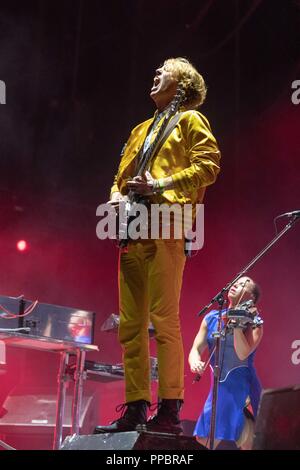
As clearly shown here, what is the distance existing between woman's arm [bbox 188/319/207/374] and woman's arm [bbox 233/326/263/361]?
29cm

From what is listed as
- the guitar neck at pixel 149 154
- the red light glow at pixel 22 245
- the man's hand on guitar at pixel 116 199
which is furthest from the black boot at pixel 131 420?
the red light glow at pixel 22 245

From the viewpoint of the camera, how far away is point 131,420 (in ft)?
9.54

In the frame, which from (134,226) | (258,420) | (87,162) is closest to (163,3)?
(87,162)

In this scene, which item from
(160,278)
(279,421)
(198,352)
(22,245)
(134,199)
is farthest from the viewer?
(22,245)

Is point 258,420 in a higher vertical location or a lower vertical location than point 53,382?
higher

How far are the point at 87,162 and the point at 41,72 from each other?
4.30 feet

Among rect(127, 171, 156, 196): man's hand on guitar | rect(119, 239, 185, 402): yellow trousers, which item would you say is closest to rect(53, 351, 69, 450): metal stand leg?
rect(119, 239, 185, 402): yellow trousers

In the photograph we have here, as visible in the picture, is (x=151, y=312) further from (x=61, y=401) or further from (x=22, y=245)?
(x=22, y=245)

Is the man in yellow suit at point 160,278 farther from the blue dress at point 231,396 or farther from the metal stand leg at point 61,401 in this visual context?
the metal stand leg at point 61,401

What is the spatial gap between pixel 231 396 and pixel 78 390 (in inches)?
56.2

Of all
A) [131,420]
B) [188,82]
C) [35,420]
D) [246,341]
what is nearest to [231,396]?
[246,341]

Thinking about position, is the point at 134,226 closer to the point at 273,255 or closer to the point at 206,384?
the point at 273,255

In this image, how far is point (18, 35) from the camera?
7.64 meters
